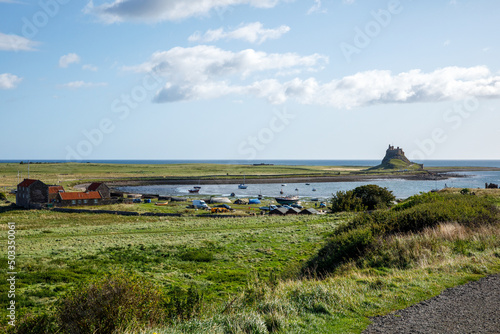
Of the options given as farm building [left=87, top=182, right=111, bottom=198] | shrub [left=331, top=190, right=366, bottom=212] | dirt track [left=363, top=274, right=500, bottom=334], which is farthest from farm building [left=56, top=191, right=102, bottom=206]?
dirt track [left=363, top=274, right=500, bottom=334]

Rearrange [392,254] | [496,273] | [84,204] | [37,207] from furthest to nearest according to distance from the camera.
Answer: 1. [84,204]
2. [37,207]
3. [392,254]
4. [496,273]

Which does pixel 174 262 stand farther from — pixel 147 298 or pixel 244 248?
pixel 147 298

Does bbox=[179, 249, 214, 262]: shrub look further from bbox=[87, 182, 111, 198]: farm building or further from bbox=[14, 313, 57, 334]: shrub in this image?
bbox=[87, 182, 111, 198]: farm building

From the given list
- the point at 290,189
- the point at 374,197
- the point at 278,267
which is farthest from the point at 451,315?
the point at 290,189

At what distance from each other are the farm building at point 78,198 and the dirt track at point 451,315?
244 ft

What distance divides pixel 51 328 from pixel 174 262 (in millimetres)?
16026

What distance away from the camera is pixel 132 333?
7.95m

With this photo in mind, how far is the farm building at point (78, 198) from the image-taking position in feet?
233

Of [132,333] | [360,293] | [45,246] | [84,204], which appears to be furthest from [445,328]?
[84,204]

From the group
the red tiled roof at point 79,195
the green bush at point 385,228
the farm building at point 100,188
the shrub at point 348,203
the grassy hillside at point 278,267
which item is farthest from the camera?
the farm building at point 100,188

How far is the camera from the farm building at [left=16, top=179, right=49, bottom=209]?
69.4 m

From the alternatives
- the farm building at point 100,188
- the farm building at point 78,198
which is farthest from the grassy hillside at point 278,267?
the farm building at point 100,188

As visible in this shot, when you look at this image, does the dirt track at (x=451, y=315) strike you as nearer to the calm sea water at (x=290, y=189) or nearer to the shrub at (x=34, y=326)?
the shrub at (x=34, y=326)

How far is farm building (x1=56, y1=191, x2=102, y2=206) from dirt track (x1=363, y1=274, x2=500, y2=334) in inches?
2924
